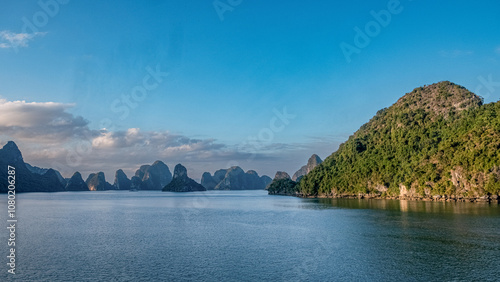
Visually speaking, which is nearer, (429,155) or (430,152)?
(429,155)

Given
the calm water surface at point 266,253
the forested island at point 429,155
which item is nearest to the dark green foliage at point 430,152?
the forested island at point 429,155

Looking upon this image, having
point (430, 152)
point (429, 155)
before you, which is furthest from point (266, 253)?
point (430, 152)

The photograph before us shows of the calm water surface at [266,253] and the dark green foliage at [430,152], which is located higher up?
the dark green foliage at [430,152]

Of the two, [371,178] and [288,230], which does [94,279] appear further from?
[371,178]

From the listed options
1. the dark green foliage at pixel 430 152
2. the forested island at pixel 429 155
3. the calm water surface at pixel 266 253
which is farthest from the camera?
the dark green foliage at pixel 430 152

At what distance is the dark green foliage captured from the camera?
111562mm

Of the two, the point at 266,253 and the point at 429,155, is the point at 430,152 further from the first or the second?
the point at 266,253

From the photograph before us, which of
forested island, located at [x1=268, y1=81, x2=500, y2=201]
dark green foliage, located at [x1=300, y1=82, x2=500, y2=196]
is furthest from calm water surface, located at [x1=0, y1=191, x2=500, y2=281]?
dark green foliage, located at [x1=300, y1=82, x2=500, y2=196]

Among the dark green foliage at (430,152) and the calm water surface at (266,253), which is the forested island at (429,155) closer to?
the dark green foliage at (430,152)

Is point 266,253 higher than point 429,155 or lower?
lower

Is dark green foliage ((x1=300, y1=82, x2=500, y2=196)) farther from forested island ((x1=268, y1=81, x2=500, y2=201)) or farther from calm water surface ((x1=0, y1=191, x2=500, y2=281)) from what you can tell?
calm water surface ((x1=0, y1=191, x2=500, y2=281))

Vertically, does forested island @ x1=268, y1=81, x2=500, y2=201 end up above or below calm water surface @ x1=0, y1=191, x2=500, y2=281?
above

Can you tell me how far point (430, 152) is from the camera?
468 ft

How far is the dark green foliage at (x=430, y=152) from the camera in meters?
112
